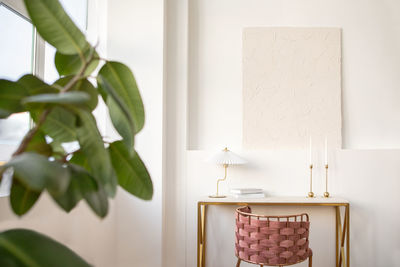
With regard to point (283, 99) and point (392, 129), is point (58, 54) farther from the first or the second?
point (392, 129)

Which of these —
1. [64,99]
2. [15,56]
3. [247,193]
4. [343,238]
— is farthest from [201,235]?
[64,99]

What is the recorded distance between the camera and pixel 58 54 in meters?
1.12

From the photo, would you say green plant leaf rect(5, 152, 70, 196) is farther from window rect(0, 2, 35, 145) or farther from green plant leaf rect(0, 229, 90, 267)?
window rect(0, 2, 35, 145)

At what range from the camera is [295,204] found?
3.18 meters

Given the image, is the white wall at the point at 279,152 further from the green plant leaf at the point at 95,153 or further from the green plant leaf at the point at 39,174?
the green plant leaf at the point at 39,174

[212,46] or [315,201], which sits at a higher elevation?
[212,46]

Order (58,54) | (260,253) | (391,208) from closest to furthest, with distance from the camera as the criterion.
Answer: (58,54)
(260,253)
(391,208)

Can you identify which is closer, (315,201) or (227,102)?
(315,201)

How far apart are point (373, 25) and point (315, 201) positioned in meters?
1.62

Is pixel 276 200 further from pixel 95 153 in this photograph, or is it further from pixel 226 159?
pixel 95 153

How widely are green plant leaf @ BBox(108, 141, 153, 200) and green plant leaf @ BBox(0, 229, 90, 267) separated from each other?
314mm

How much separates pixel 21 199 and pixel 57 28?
1.33ft

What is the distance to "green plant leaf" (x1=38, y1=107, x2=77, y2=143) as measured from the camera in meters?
0.94

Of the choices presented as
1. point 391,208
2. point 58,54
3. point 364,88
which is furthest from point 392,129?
point 58,54
